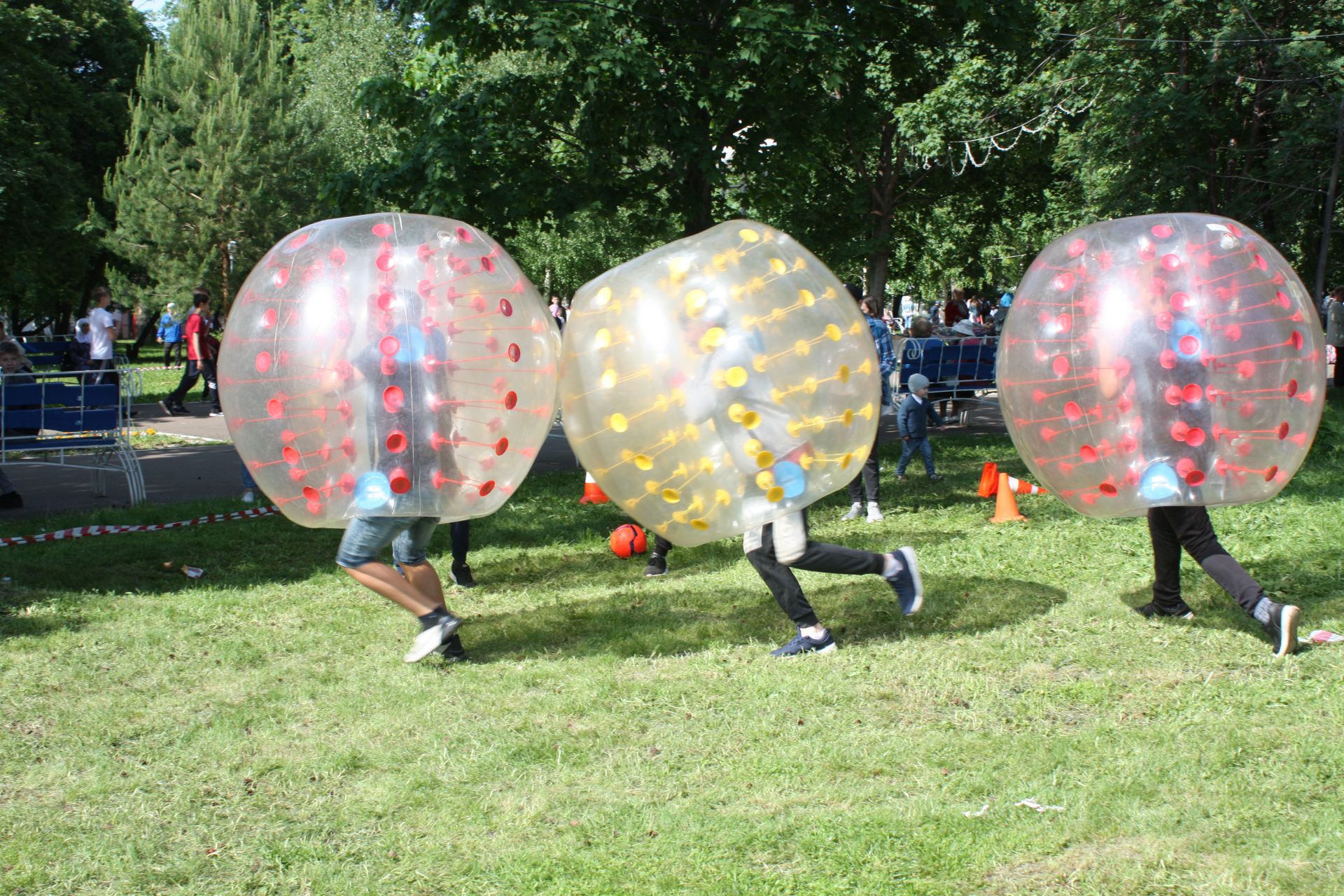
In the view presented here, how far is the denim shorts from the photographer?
577 cm

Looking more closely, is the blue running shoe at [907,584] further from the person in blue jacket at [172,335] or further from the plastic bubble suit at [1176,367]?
the person in blue jacket at [172,335]

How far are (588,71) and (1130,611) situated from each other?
23.5ft

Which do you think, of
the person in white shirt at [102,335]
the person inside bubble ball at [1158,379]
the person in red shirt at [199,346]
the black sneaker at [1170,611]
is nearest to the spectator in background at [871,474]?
the black sneaker at [1170,611]

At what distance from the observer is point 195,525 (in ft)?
33.4

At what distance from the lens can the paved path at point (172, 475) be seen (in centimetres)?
1170

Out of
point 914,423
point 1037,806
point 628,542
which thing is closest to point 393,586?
point 628,542

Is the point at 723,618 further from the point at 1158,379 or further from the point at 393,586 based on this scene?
the point at 1158,379

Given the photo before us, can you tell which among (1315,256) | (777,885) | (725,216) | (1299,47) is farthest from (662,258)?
(1315,256)

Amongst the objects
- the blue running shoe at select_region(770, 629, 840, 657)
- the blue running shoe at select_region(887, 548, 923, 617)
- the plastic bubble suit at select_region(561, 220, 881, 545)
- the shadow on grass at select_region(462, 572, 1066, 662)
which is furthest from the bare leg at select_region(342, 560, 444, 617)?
the blue running shoe at select_region(887, 548, 923, 617)

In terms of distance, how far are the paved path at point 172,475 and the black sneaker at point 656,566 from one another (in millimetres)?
3132

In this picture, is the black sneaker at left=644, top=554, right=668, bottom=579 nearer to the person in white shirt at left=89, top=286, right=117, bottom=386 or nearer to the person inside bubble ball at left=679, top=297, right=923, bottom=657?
the person inside bubble ball at left=679, top=297, right=923, bottom=657

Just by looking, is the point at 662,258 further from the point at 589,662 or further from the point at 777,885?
the point at 777,885

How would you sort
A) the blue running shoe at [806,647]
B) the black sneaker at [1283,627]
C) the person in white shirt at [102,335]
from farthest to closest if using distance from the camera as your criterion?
the person in white shirt at [102,335]
the blue running shoe at [806,647]
the black sneaker at [1283,627]

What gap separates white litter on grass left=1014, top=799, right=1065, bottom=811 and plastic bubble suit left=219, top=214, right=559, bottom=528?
2.74 metres
